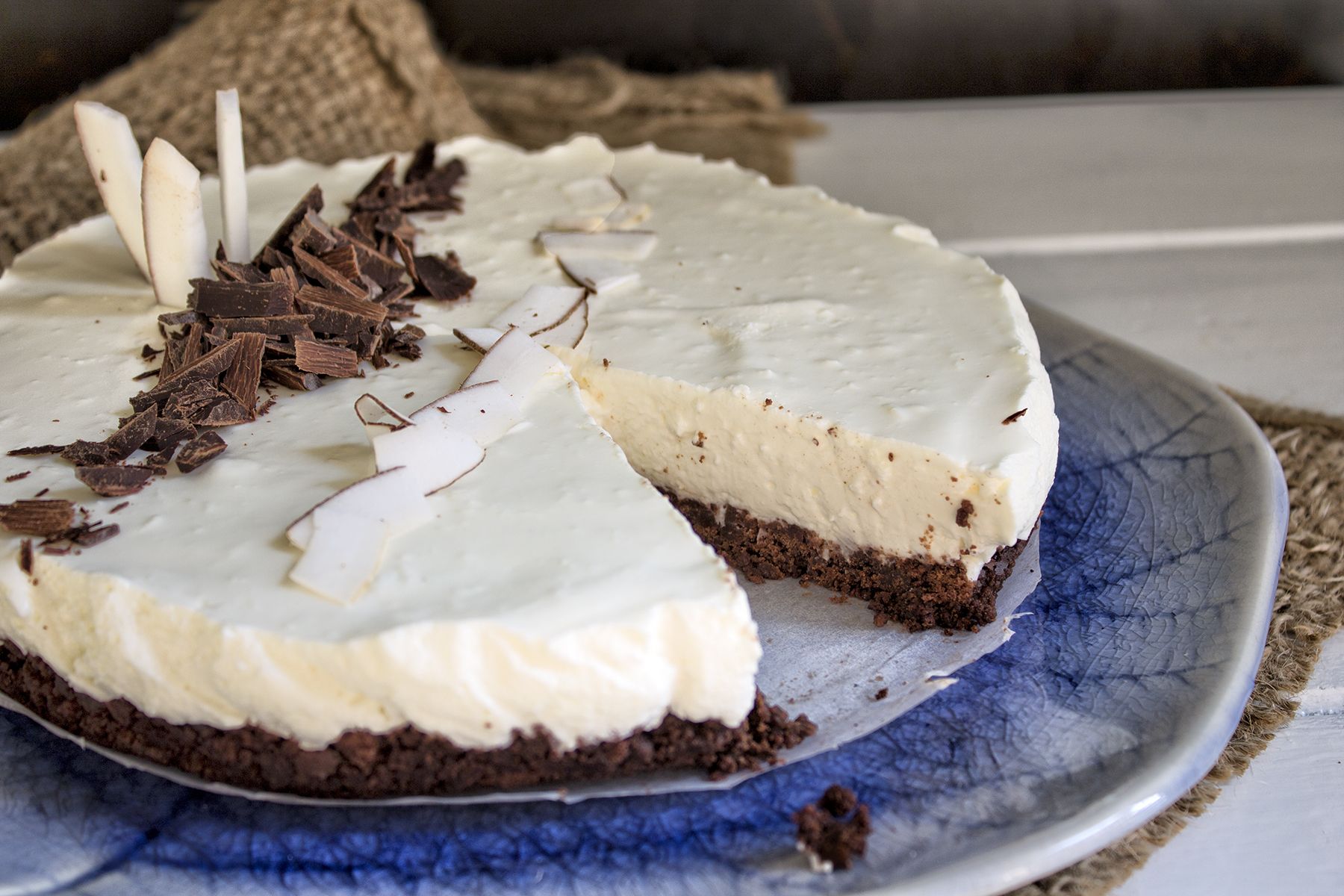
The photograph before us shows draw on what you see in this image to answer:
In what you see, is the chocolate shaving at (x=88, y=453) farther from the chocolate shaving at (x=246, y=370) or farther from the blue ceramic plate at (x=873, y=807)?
the blue ceramic plate at (x=873, y=807)

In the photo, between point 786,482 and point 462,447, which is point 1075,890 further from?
point 462,447

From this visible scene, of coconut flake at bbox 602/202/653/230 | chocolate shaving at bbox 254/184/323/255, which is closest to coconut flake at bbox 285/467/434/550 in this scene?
chocolate shaving at bbox 254/184/323/255

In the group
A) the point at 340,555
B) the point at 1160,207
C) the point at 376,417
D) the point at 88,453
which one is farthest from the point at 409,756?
the point at 1160,207

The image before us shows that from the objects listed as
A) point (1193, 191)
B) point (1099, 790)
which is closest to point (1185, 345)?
point (1193, 191)

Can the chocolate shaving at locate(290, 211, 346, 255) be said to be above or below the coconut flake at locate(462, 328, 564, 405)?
above

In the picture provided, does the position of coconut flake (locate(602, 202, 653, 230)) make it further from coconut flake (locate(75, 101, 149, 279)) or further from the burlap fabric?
the burlap fabric

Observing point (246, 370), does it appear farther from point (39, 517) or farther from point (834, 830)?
point (834, 830)

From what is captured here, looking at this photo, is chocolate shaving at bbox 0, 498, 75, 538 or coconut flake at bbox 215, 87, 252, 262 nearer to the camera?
chocolate shaving at bbox 0, 498, 75, 538
